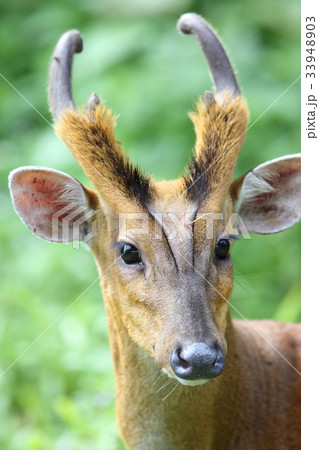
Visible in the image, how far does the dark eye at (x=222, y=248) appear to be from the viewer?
130 inches

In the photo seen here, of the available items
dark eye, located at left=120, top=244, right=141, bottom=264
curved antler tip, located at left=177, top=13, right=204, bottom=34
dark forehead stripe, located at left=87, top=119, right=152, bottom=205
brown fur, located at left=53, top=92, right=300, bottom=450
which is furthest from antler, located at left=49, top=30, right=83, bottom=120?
dark eye, located at left=120, top=244, right=141, bottom=264

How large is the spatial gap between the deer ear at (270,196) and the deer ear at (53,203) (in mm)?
678

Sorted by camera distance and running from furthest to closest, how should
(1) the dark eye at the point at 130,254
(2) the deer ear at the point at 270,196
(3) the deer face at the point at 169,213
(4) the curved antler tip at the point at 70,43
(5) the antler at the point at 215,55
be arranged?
(4) the curved antler tip at the point at 70,43
(5) the antler at the point at 215,55
(2) the deer ear at the point at 270,196
(1) the dark eye at the point at 130,254
(3) the deer face at the point at 169,213

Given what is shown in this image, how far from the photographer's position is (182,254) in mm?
3162

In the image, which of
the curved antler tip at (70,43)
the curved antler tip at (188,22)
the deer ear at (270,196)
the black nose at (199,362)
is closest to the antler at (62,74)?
the curved antler tip at (70,43)

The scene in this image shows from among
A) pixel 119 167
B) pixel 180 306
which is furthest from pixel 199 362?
pixel 119 167

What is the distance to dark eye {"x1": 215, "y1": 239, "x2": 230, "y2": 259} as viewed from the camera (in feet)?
10.9

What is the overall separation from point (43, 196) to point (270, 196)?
107 centimetres

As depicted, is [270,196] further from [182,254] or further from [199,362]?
[199,362]

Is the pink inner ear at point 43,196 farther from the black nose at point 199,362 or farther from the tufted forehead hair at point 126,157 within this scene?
the black nose at point 199,362

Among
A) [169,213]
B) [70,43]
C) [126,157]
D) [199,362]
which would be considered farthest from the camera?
[70,43]

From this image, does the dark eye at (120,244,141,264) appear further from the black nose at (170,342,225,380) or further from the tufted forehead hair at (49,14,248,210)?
the black nose at (170,342,225,380)

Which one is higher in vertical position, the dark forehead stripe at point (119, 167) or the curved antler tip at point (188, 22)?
A: the curved antler tip at point (188, 22)
